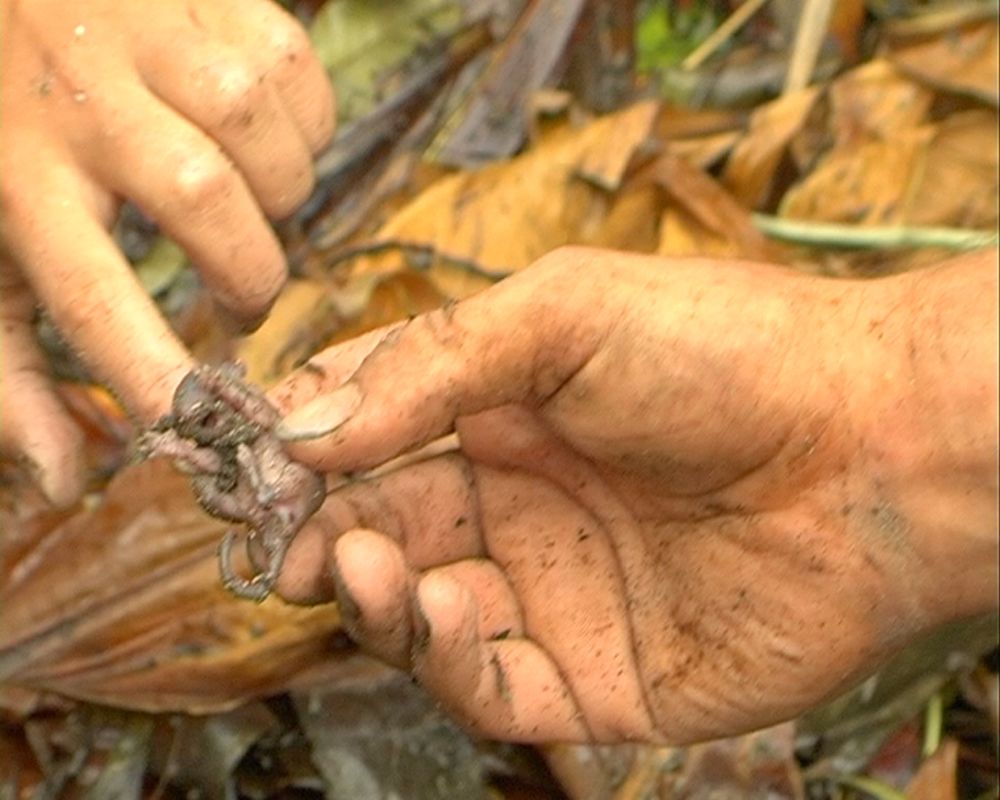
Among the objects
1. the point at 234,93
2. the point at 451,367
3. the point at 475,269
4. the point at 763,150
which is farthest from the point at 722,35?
the point at 451,367

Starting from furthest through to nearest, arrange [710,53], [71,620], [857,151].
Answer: [710,53] → [857,151] → [71,620]

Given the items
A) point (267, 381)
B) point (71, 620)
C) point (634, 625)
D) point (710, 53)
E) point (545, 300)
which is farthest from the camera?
point (710, 53)

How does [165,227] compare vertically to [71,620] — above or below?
above

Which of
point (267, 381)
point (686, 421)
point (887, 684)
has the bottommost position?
point (887, 684)

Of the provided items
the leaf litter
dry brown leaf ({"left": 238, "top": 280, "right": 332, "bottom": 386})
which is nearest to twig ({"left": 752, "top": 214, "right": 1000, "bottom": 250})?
the leaf litter

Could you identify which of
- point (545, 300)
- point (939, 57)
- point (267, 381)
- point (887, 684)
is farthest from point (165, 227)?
point (939, 57)

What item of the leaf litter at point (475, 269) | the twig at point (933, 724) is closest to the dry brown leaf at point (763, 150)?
the leaf litter at point (475, 269)

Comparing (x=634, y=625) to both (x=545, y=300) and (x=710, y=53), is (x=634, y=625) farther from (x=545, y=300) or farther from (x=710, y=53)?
(x=710, y=53)

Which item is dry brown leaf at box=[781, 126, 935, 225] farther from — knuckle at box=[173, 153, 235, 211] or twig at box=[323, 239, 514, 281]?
knuckle at box=[173, 153, 235, 211]
